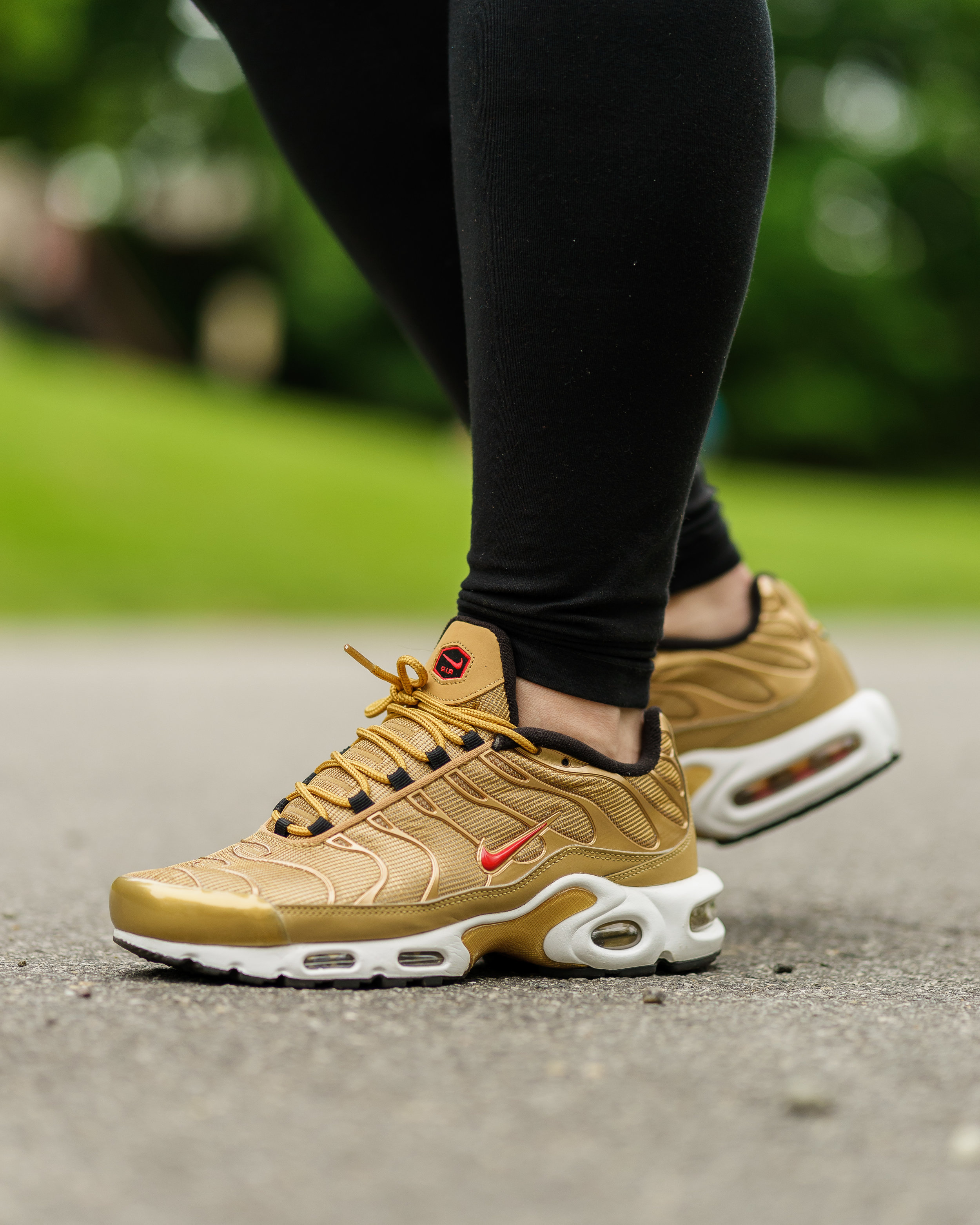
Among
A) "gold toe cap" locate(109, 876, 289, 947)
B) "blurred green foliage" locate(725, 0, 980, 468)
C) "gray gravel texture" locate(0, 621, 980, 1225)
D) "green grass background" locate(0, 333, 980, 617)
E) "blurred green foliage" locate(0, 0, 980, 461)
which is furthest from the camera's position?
"blurred green foliage" locate(725, 0, 980, 468)

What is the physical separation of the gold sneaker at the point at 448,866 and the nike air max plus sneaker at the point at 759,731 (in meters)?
0.30

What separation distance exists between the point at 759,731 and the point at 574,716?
44 centimetres

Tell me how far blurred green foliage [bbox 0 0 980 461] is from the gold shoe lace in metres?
19.6

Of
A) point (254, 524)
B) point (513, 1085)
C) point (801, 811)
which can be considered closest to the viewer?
point (513, 1085)

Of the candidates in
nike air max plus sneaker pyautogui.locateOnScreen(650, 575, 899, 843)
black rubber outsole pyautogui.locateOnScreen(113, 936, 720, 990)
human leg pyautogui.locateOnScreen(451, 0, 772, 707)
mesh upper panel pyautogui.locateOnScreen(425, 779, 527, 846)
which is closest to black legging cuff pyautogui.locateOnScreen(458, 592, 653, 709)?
human leg pyautogui.locateOnScreen(451, 0, 772, 707)

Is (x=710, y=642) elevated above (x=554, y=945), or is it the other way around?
(x=710, y=642)

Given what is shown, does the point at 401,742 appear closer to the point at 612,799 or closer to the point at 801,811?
the point at 612,799

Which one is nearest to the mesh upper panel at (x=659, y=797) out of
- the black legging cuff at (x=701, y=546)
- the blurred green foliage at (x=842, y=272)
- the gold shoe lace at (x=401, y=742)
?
the gold shoe lace at (x=401, y=742)

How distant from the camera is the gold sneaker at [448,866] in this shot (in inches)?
38.6

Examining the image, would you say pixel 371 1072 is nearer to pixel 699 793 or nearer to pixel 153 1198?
pixel 153 1198

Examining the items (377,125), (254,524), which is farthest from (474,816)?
(254,524)

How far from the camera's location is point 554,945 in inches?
42.4

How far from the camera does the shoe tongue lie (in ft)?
3.54

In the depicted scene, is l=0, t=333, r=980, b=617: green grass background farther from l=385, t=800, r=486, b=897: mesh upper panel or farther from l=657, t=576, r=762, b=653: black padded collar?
l=385, t=800, r=486, b=897: mesh upper panel
